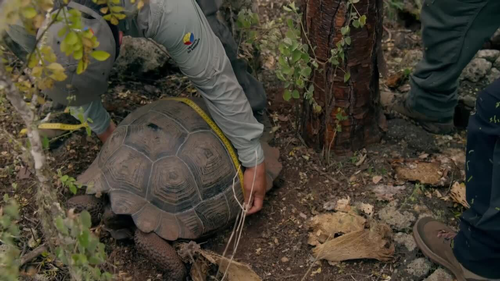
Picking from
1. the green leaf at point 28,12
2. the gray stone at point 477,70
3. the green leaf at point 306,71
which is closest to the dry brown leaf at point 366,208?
the green leaf at point 306,71

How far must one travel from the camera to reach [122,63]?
3.89 meters

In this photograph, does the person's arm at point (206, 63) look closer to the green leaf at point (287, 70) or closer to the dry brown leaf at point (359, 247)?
the green leaf at point (287, 70)

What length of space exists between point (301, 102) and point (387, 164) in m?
0.64

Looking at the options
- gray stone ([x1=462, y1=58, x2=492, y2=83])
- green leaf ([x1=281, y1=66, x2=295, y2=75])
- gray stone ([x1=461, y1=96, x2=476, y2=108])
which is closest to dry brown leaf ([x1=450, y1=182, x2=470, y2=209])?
gray stone ([x1=461, y1=96, x2=476, y2=108])

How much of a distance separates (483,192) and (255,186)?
1.16m

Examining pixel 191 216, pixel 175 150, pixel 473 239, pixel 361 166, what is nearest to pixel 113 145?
pixel 175 150

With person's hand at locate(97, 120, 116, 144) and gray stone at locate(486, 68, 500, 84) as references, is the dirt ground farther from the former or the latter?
gray stone at locate(486, 68, 500, 84)

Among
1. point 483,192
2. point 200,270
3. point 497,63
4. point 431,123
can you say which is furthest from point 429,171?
point 200,270

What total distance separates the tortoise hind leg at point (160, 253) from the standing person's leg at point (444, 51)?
179cm

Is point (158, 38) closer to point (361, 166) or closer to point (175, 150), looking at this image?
point (175, 150)

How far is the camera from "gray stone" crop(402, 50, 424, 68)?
4.09 metres

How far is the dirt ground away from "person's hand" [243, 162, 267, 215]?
0.42ft

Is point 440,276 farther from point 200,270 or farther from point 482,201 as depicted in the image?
point 200,270

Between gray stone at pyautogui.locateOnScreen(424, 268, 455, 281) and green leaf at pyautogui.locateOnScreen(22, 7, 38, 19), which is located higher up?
green leaf at pyautogui.locateOnScreen(22, 7, 38, 19)
